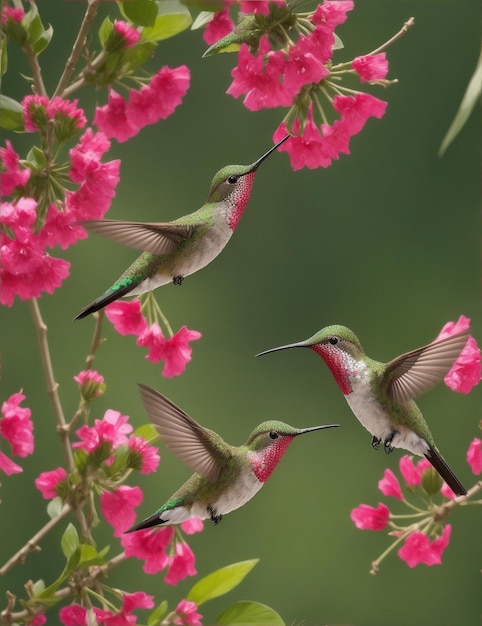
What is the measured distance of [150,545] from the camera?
5.23 feet

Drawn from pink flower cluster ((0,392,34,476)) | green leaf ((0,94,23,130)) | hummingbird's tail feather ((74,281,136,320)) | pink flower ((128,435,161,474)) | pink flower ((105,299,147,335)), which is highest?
green leaf ((0,94,23,130))

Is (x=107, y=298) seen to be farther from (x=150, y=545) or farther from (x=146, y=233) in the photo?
(x=150, y=545)

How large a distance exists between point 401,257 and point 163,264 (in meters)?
2.90

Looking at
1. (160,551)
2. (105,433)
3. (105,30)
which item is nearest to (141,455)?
(105,433)

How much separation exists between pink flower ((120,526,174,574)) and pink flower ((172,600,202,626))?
0.21ft

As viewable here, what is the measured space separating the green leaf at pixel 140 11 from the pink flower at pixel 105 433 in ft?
1.78

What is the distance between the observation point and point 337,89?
61.6 inches

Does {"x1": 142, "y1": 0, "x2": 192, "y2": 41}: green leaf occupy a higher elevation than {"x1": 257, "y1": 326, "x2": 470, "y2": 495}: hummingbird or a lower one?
higher

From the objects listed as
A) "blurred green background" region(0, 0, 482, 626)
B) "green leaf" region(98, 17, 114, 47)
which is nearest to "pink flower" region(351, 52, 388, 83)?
"green leaf" region(98, 17, 114, 47)

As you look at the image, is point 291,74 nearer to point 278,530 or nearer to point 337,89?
point 337,89

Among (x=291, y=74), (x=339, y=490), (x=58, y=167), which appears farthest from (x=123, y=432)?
(x=339, y=490)

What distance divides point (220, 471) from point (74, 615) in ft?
1.02

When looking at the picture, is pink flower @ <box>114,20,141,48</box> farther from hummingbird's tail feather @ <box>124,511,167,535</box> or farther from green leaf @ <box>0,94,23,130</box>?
hummingbird's tail feather @ <box>124,511,167,535</box>

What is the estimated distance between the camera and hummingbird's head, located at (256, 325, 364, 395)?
1520 millimetres
